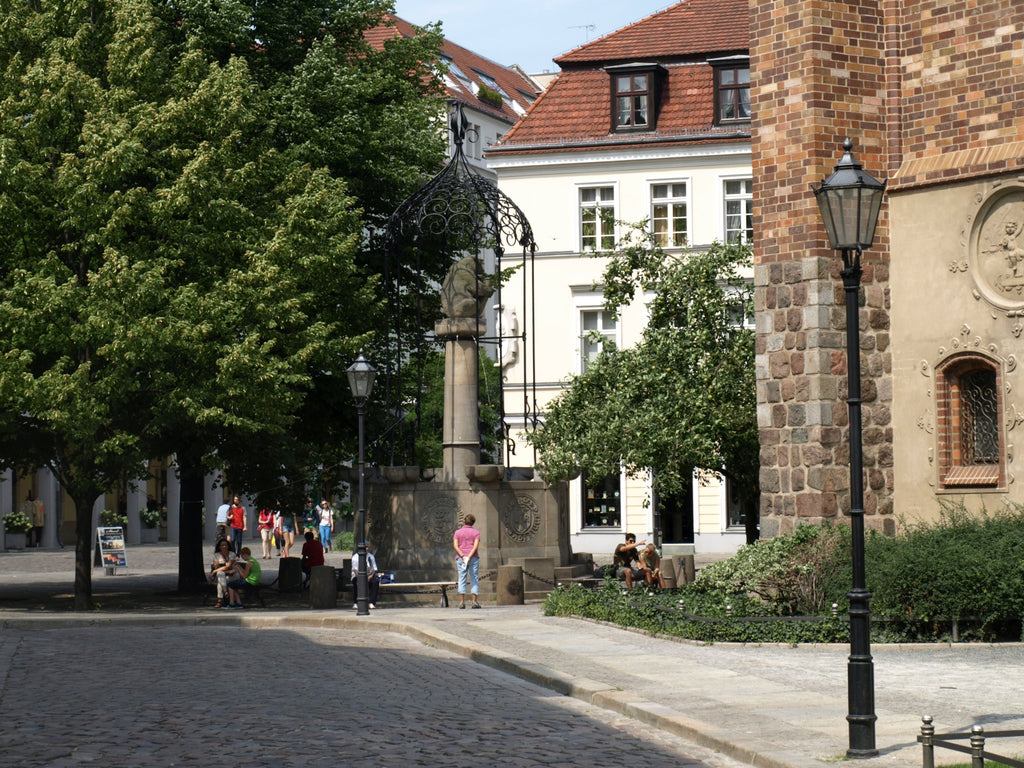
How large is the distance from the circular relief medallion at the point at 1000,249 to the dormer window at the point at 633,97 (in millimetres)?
28466

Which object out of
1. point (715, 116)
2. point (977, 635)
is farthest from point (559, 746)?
point (715, 116)

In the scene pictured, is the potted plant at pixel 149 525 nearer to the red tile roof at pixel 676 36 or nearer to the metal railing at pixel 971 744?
the red tile roof at pixel 676 36

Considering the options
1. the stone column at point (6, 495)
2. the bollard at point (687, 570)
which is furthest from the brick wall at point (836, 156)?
the stone column at point (6, 495)

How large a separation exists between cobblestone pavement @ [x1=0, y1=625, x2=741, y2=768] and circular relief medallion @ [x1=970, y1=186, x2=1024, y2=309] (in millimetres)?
7647

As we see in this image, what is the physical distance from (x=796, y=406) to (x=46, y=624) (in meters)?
11.0

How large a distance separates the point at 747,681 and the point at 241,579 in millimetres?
14624

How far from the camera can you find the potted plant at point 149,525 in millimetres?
56781

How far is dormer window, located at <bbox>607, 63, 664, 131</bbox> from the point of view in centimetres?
→ 4644

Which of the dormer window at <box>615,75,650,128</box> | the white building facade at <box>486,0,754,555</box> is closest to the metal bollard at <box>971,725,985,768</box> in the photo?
the white building facade at <box>486,0,754,555</box>

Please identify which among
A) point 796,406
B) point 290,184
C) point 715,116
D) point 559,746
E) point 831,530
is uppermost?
point 715,116

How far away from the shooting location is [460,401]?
26.5m

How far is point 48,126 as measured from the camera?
82.6ft

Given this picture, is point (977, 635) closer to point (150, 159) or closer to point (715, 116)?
point (150, 159)

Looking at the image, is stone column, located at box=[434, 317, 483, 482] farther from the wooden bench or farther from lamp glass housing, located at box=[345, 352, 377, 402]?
lamp glass housing, located at box=[345, 352, 377, 402]
